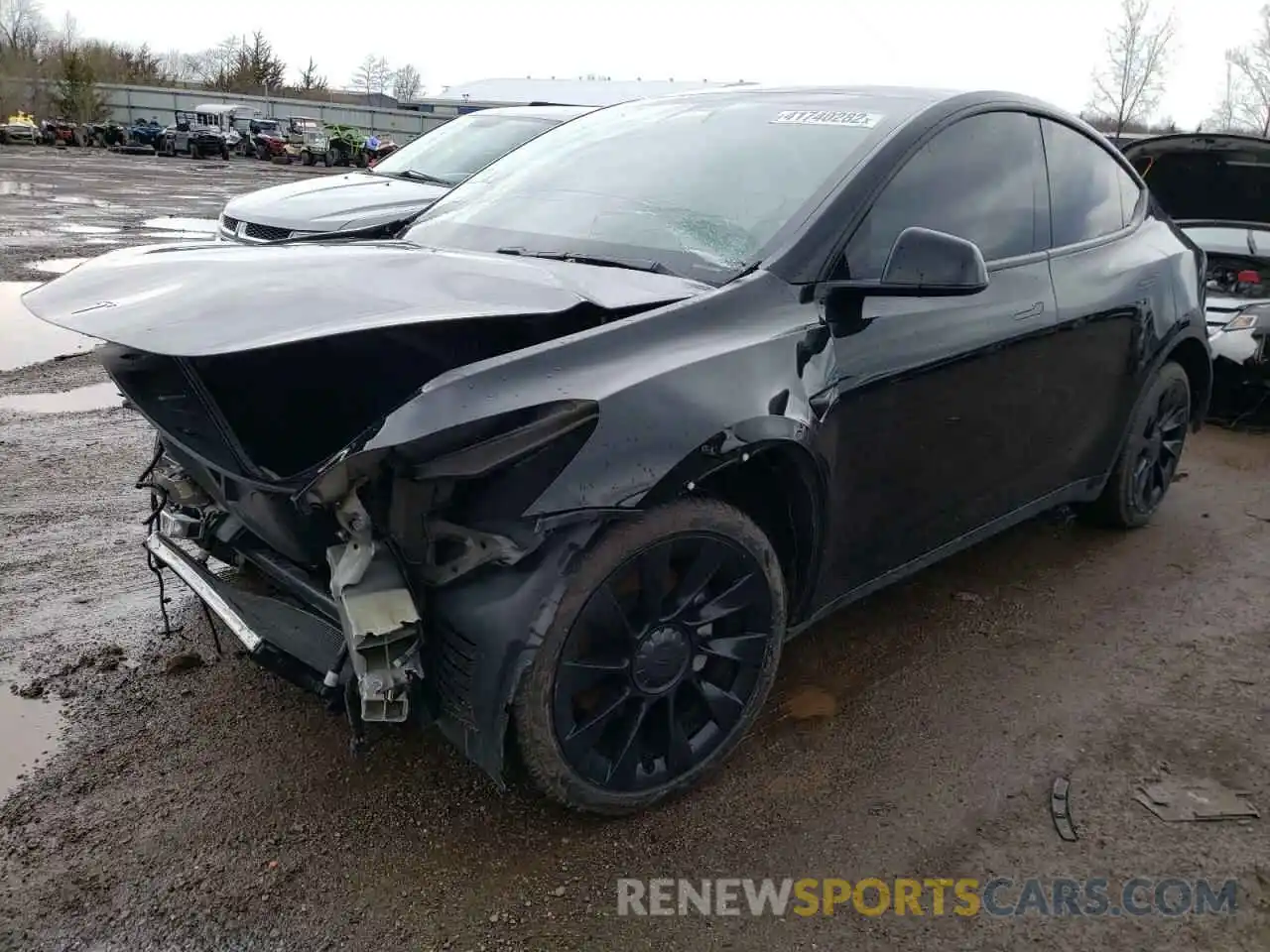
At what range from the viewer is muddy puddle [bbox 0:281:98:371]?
6.72 meters

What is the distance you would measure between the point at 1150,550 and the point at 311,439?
3658 mm

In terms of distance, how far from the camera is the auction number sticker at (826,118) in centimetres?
314

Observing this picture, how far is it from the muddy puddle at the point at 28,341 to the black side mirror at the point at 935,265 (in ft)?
18.3

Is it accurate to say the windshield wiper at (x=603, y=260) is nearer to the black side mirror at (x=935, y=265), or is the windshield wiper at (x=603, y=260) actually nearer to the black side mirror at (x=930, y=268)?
the black side mirror at (x=930, y=268)

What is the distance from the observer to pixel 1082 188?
12.6ft

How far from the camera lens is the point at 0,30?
69875 millimetres

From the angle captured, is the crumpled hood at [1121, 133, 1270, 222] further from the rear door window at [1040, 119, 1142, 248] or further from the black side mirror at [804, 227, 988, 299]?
the black side mirror at [804, 227, 988, 299]

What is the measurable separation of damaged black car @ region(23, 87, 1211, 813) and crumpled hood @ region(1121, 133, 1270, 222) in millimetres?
3942

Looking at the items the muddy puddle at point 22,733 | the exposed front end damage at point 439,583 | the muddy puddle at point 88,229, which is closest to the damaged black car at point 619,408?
the exposed front end damage at point 439,583

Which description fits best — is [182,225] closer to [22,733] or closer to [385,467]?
[22,733]

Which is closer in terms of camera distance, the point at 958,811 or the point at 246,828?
the point at 246,828

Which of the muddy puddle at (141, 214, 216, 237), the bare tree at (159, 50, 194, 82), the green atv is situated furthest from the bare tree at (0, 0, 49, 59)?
the muddy puddle at (141, 214, 216, 237)

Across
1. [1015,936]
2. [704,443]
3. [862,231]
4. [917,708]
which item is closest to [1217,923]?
[1015,936]

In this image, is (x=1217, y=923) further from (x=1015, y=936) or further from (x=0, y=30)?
(x=0, y=30)
